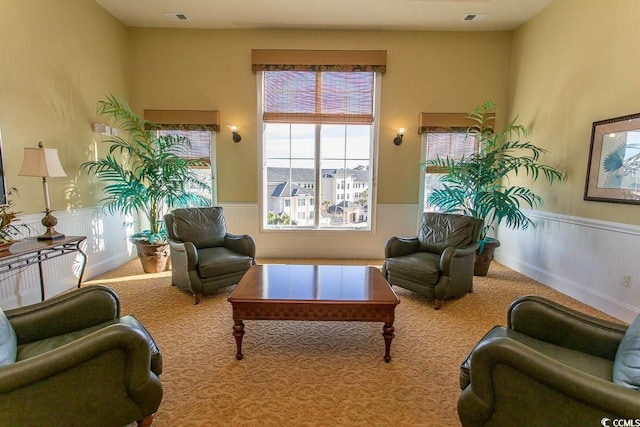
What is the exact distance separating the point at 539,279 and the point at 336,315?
3289 mm

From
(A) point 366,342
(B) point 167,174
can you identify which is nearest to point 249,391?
(A) point 366,342

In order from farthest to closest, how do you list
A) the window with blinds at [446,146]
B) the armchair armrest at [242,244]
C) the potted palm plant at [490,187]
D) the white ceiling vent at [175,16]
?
the window with blinds at [446,146] < the white ceiling vent at [175,16] < the potted palm plant at [490,187] < the armchair armrest at [242,244]

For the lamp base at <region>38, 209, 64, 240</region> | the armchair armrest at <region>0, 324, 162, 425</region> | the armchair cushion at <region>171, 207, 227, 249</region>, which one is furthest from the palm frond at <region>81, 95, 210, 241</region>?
the armchair armrest at <region>0, 324, 162, 425</region>

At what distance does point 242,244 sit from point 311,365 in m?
1.80

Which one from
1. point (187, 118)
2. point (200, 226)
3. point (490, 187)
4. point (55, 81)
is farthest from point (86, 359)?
point (490, 187)

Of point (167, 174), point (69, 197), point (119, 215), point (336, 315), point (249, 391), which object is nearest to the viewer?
point (249, 391)

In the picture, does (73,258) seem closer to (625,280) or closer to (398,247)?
(398,247)

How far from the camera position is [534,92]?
163 inches

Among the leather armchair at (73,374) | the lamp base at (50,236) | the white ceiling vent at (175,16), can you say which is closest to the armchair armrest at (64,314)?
the leather armchair at (73,374)

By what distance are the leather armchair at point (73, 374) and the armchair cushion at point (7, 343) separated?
0.16 ft

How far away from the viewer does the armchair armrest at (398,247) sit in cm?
350

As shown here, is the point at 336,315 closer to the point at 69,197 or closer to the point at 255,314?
the point at 255,314

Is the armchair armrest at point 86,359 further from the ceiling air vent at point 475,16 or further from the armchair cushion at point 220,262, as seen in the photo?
the ceiling air vent at point 475,16

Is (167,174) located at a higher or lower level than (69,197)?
higher
